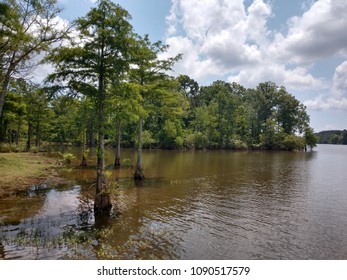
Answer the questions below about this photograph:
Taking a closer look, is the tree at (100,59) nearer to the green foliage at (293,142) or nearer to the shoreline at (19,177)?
the shoreline at (19,177)

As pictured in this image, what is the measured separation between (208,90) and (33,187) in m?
96.7

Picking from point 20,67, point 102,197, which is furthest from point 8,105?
point 102,197

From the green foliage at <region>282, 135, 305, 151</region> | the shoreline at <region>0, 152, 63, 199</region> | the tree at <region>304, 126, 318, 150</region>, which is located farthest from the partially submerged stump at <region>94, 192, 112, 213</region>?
the tree at <region>304, 126, 318, 150</region>

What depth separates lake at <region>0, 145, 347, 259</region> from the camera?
10246 mm

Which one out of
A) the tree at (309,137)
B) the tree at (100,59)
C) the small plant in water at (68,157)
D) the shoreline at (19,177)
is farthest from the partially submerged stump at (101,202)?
the tree at (309,137)

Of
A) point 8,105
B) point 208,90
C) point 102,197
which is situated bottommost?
point 102,197

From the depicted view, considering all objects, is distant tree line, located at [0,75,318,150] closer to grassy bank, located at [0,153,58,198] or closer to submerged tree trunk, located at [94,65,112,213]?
grassy bank, located at [0,153,58,198]

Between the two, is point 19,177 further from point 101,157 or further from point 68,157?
point 68,157

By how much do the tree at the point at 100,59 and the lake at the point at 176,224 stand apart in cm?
265

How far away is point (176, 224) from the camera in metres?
13.6

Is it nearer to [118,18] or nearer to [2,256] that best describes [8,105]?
[118,18]

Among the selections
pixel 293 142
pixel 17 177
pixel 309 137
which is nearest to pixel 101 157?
pixel 17 177

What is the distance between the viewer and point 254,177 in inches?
1177

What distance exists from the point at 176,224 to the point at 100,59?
8987 millimetres
